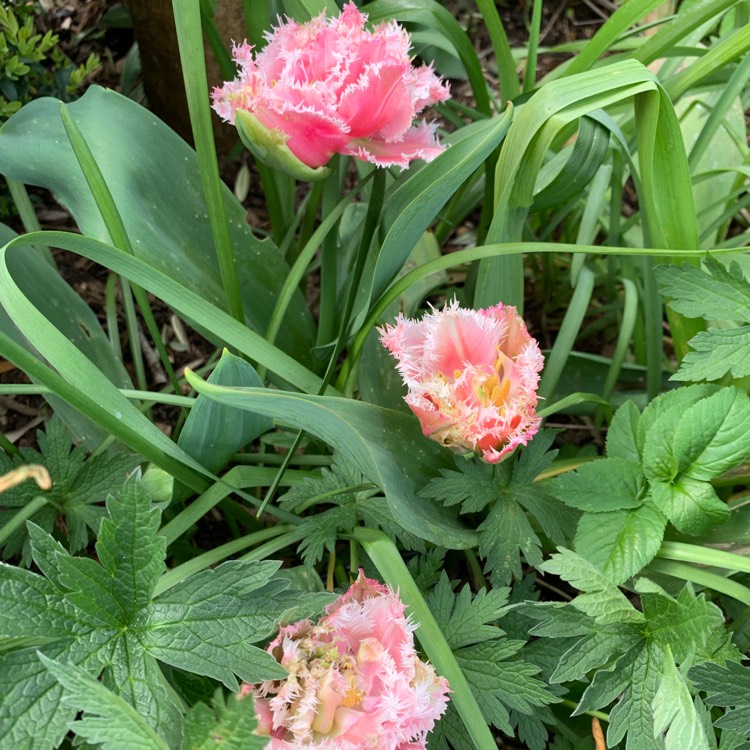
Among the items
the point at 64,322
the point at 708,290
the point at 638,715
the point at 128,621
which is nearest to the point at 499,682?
the point at 638,715

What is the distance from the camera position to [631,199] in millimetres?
1550

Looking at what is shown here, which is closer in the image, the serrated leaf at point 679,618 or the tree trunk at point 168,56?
the serrated leaf at point 679,618

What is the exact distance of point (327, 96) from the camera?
0.70m

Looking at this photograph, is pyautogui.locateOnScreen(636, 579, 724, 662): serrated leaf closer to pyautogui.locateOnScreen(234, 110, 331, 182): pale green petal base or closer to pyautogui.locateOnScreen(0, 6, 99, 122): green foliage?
pyautogui.locateOnScreen(234, 110, 331, 182): pale green petal base

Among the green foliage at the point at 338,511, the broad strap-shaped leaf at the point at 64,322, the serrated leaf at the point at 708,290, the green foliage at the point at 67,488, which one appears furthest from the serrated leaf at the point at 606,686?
the broad strap-shaped leaf at the point at 64,322

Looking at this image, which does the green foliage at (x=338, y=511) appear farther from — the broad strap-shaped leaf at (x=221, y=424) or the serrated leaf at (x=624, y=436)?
the serrated leaf at (x=624, y=436)

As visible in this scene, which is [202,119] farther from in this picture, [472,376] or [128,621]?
[128,621]

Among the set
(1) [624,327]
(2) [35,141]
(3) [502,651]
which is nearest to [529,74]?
(1) [624,327]

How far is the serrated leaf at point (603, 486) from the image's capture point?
29.8 inches

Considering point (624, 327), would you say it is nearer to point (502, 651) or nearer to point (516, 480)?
point (516, 480)

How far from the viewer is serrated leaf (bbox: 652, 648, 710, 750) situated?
59 centimetres

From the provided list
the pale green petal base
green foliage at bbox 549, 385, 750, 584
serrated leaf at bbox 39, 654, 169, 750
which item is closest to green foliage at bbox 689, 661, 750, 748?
green foliage at bbox 549, 385, 750, 584

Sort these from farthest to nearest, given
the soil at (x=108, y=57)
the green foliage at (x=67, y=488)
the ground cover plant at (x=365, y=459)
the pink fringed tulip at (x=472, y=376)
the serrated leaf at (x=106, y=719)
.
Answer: the soil at (x=108, y=57)
the green foliage at (x=67, y=488)
the pink fringed tulip at (x=472, y=376)
the ground cover plant at (x=365, y=459)
the serrated leaf at (x=106, y=719)

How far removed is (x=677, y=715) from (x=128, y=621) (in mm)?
443
